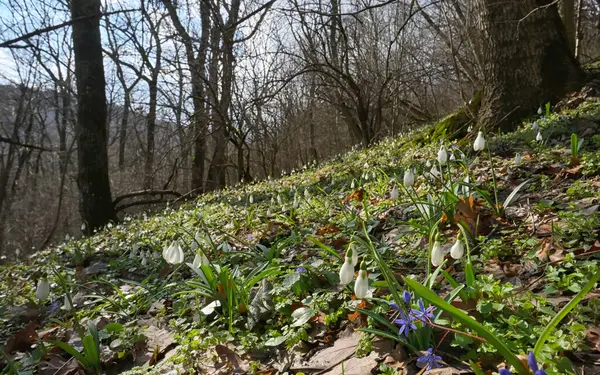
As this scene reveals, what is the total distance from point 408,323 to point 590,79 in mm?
5354

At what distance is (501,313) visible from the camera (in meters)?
1.51

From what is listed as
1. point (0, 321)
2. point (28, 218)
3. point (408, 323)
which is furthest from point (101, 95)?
point (28, 218)

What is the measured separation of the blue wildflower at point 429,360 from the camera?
4.09 feet

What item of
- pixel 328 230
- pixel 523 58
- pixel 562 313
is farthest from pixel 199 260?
pixel 523 58

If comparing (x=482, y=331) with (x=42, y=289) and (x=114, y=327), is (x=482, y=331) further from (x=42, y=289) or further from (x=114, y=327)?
(x=42, y=289)

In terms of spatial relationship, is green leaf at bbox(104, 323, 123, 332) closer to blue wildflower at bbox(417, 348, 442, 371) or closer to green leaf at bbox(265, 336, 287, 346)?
green leaf at bbox(265, 336, 287, 346)

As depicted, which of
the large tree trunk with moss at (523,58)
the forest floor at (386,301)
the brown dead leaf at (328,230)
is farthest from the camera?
the large tree trunk with moss at (523,58)

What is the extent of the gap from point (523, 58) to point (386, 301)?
4.60 m

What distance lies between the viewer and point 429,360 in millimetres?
1254

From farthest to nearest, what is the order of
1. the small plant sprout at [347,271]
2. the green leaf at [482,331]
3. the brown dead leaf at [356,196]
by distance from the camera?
1. the brown dead leaf at [356,196]
2. the small plant sprout at [347,271]
3. the green leaf at [482,331]

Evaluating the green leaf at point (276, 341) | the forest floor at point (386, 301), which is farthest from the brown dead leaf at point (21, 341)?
the green leaf at point (276, 341)

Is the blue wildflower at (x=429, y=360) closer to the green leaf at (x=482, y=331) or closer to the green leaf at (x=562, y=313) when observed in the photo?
the green leaf at (x=482, y=331)

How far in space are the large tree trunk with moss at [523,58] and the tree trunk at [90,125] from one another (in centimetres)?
703

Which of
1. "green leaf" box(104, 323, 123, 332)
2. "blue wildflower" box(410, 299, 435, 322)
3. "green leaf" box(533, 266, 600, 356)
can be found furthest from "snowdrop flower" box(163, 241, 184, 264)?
"green leaf" box(533, 266, 600, 356)
